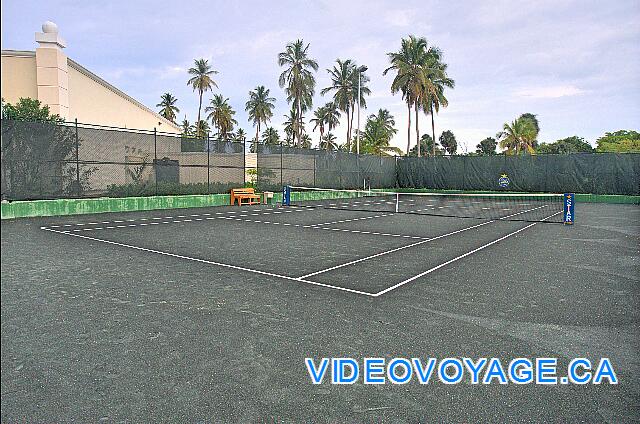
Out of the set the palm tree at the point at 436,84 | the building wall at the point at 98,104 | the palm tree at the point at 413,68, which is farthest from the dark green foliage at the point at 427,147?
the building wall at the point at 98,104

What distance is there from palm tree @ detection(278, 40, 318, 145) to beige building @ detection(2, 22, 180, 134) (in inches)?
961

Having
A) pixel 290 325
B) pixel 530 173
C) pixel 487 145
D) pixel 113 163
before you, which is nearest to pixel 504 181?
pixel 530 173

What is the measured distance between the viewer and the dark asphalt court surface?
268 cm

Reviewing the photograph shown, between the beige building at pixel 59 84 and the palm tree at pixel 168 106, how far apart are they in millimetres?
51106

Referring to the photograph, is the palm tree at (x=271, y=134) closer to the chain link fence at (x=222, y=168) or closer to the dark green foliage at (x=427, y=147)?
the dark green foliage at (x=427, y=147)

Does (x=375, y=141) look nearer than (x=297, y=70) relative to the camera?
No

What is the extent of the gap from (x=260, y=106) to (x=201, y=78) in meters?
13.4

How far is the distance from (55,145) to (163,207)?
4559 millimetres

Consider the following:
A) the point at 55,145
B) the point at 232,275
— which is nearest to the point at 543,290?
the point at 232,275

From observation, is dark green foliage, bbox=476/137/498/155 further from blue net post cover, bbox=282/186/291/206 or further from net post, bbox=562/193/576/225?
net post, bbox=562/193/576/225

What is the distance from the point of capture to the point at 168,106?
240 ft

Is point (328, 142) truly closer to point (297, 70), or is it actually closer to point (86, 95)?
point (297, 70)

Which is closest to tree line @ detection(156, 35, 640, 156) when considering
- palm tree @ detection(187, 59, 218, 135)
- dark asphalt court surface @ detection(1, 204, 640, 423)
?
palm tree @ detection(187, 59, 218, 135)

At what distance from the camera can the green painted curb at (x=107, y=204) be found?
13.7 metres
